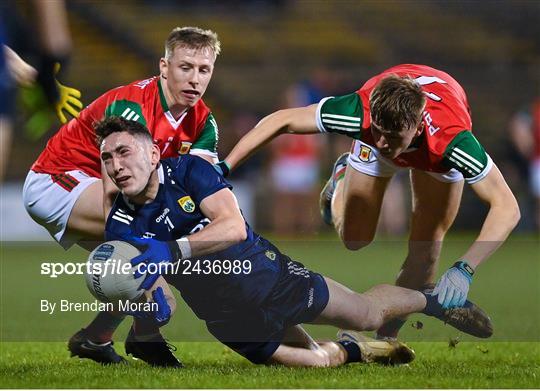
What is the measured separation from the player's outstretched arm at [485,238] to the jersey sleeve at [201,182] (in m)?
1.31

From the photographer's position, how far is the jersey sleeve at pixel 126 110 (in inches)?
247

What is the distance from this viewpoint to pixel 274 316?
5820mm

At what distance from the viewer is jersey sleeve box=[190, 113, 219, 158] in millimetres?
6738

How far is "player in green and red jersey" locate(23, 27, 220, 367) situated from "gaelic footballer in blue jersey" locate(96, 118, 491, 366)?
1.93 feet

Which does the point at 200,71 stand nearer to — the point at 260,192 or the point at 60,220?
the point at 60,220

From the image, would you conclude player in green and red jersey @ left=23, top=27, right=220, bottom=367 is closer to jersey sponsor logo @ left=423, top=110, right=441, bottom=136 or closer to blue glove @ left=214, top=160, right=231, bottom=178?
blue glove @ left=214, top=160, right=231, bottom=178

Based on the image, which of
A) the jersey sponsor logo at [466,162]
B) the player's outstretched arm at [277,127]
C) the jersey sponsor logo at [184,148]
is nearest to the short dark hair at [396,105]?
the jersey sponsor logo at [466,162]

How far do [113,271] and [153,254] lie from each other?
0.22 meters

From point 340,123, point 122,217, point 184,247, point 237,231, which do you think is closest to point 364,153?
point 340,123

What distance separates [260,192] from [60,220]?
9755 millimetres

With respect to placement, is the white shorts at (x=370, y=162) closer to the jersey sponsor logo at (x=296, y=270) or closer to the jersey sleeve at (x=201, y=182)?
the jersey sponsor logo at (x=296, y=270)

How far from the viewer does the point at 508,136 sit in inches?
715

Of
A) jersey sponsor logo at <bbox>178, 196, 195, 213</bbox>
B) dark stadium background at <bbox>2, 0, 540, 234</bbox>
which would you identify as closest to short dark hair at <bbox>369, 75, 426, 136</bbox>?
jersey sponsor logo at <bbox>178, 196, 195, 213</bbox>

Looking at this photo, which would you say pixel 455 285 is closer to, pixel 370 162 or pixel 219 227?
pixel 219 227
